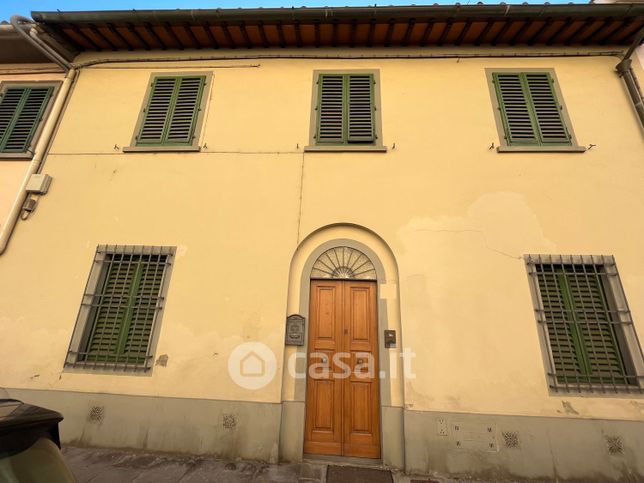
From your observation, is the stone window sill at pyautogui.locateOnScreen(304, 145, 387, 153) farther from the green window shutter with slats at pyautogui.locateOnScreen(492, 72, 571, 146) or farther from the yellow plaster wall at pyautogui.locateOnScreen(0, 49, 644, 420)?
the green window shutter with slats at pyautogui.locateOnScreen(492, 72, 571, 146)

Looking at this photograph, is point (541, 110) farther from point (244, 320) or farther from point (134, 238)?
point (134, 238)

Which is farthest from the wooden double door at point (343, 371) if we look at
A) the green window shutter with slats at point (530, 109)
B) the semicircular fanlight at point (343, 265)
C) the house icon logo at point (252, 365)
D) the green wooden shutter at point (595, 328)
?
the green window shutter with slats at point (530, 109)

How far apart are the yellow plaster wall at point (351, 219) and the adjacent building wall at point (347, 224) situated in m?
0.02

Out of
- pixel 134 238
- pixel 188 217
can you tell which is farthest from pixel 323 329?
pixel 134 238

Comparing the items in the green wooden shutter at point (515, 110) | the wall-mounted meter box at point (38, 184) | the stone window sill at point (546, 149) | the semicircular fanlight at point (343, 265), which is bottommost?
the semicircular fanlight at point (343, 265)

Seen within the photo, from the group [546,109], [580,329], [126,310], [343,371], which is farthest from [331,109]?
[580,329]

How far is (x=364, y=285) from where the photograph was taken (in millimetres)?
4648

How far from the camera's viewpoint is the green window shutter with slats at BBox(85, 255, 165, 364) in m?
4.44

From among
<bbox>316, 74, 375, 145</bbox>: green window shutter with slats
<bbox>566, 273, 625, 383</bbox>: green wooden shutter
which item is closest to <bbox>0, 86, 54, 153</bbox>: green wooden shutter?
<bbox>316, 74, 375, 145</bbox>: green window shutter with slats

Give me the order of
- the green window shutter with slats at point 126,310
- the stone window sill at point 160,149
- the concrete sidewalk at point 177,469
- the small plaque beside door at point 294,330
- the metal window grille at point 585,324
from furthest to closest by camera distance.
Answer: the stone window sill at point 160,149 → the green window shutter with slats at point 126,310 → the small plaque beside door at point 294,330 → the metal window grille at point 585,324 → the concrete sidewalk at point 177,469

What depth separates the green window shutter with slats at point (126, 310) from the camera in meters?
4.44

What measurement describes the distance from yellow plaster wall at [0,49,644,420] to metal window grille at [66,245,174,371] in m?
0.16

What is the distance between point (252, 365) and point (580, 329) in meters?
4.44

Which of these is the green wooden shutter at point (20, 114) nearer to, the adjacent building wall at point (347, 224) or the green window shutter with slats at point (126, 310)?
the adjacent building wall at point (347, 224)
